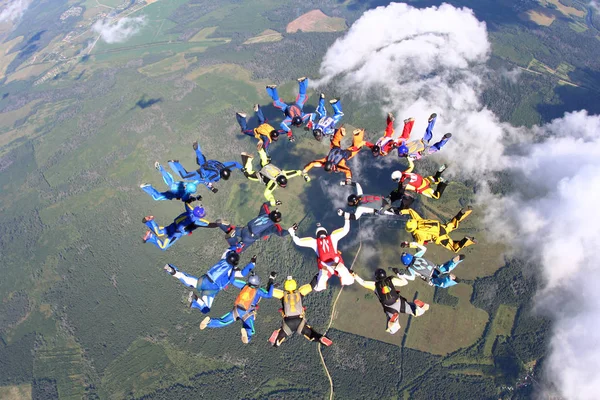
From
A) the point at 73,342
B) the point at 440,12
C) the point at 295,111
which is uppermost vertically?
the point at 295,111

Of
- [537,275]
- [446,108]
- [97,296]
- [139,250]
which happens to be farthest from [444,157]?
[97,296]

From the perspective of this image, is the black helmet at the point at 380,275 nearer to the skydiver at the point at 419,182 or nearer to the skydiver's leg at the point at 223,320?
the skydiver at the point at 419,182

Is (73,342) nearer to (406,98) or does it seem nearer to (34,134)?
(34,134)

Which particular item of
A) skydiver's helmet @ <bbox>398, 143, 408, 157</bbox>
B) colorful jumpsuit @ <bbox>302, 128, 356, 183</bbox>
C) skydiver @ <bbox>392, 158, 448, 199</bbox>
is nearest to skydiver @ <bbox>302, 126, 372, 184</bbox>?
colorful jumpsuit @ <bbox>302, 128, 356, 183</bbox>

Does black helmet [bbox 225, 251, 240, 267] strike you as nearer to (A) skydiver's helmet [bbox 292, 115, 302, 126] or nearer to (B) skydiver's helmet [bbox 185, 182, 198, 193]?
(B) skydiver's helmet [bbox 185, 182, 198, 193]

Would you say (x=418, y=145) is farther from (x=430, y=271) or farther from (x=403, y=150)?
(x=430, y=271)

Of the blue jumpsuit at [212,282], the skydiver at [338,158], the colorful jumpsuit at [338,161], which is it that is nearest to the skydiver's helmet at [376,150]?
the skydiver at [338,158]

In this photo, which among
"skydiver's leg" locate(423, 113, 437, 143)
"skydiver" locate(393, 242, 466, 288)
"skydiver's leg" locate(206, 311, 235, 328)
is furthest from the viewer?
"skydiver's leg" locate(423, 113, 437, 143)
